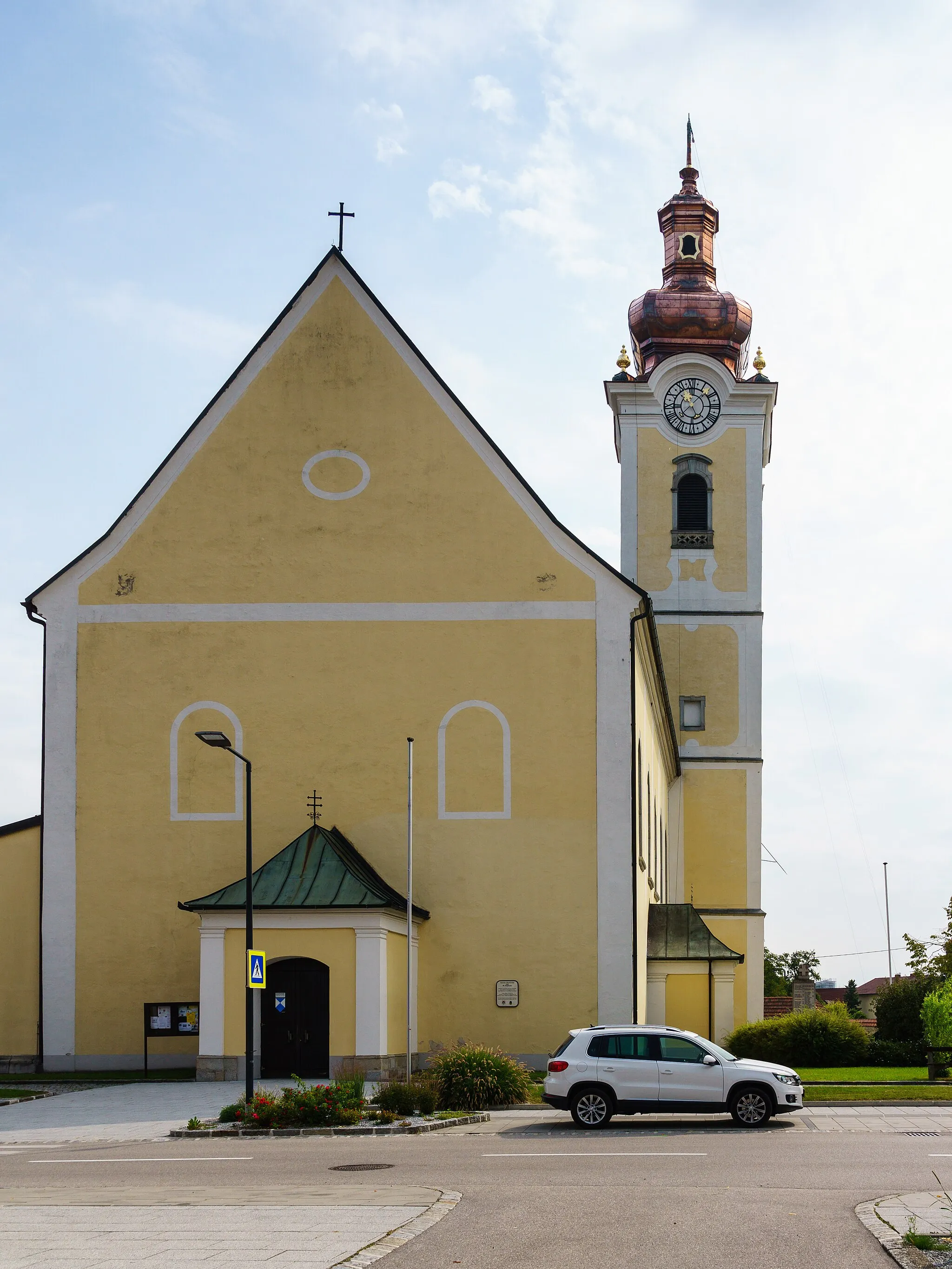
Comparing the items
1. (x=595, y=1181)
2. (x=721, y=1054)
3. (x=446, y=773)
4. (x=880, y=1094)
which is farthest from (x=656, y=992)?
(x=595, y=1181)

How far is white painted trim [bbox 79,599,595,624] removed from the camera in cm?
3075

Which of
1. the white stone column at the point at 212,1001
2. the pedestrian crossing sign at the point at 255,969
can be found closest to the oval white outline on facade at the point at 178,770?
the white stone column at the point at 212,1001

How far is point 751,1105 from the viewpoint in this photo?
2023 centimetres

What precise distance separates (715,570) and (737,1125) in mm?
31016

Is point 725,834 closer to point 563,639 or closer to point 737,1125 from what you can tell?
point 563,639

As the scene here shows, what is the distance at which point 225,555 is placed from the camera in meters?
31.3

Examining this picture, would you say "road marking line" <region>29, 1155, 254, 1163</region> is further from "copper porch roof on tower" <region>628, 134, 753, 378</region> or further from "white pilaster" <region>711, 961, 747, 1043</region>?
"copper porch roof on tower" <region>628, 134, 753, 378</region>

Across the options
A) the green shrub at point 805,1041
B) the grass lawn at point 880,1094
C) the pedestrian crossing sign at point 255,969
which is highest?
the pedestrian crossing sign at point 255,969

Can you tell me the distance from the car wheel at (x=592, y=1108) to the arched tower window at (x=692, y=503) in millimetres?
31337

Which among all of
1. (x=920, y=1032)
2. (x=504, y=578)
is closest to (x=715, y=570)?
(x=920, y=1032)

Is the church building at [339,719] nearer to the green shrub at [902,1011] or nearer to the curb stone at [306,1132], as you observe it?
the curb stone at [306,1132]

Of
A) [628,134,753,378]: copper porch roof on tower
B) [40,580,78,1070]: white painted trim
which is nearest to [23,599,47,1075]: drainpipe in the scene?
[40,580,78,1070]: white painted trim

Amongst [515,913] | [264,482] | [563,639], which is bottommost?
[515,913]

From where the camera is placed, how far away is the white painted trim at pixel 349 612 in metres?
30.8
